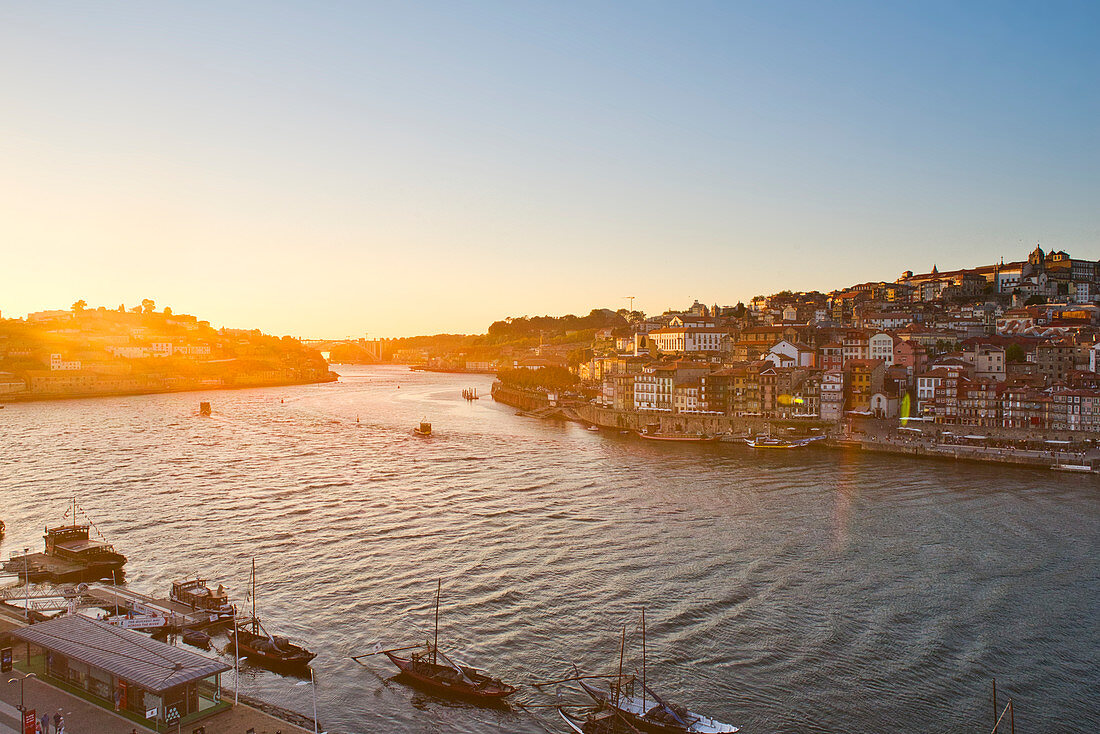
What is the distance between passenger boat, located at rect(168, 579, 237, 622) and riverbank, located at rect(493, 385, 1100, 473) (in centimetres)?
2621

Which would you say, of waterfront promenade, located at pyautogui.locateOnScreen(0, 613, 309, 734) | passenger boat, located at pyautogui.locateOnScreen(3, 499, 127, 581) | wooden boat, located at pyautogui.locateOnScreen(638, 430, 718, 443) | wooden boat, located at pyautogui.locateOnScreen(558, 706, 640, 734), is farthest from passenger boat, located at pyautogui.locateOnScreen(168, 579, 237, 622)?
wooden boat, located at pyautogui.locateOnScreen(638, 430, 718, 443)

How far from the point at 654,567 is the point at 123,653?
9990 millimetres

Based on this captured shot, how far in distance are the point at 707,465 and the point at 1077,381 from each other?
16.5 meters

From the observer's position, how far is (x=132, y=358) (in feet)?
279

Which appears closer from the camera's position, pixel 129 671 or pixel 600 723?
pixel 129 671

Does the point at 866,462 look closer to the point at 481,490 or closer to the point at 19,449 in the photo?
the point at 481,490

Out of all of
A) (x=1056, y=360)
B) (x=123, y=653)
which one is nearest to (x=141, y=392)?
(x=123, y=653)

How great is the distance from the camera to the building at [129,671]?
7.42 m

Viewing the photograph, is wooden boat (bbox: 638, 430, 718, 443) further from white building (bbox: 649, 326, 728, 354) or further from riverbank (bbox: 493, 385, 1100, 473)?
white building (bbox: 649, 326, 728, 354)

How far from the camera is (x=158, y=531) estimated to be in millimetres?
17766

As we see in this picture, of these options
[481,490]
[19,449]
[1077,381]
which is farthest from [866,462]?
[19,449]

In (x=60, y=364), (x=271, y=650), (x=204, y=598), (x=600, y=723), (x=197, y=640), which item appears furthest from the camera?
(x=60, y=364)

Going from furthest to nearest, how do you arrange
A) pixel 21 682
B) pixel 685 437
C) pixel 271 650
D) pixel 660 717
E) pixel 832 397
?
pixel 685 437, pixel 832 397, pixel 271 650, pixel 660 717, pixel 21 682

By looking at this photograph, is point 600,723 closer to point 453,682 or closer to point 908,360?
point 453,682
